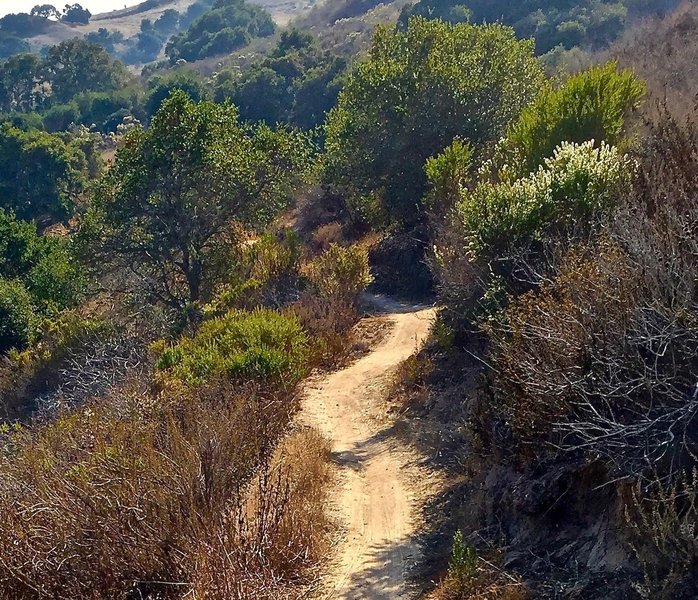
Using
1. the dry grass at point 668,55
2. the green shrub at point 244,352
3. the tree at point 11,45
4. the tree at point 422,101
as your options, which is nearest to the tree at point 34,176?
the tree at point 422,101

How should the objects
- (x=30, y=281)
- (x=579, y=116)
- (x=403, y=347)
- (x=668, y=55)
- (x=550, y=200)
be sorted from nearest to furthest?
(x=550, y=200) → (x=579, y=116) → (x=403, y=347) → (x=30, y=281) → (x=668, y=55)

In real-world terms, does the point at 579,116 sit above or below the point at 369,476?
above

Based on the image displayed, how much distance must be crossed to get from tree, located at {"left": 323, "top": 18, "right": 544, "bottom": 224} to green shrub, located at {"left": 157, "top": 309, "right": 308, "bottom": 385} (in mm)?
7774

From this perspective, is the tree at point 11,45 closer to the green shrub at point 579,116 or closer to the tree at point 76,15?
the tree at point 76,15

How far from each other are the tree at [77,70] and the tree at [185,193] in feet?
139

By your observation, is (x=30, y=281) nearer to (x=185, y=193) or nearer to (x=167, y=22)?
(x=185, y=193)

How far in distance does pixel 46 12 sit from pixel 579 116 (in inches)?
4505

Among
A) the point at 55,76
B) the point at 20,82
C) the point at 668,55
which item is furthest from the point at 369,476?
the point at 20,82

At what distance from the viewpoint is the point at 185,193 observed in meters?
16.7

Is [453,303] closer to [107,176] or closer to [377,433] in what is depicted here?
[377,433]

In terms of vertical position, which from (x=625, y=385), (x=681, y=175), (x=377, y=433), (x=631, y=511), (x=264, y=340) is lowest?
(x=377, y=433)

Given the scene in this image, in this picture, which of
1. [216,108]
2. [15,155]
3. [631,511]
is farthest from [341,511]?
[15,155]

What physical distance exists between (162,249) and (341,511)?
35.7ft

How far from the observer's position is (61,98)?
53.7 meters
